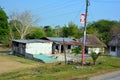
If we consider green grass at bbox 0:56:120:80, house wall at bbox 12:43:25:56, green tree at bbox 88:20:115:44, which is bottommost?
green grass at bbox 0:56:120:80

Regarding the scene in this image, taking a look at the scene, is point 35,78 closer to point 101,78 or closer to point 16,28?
point 101,78

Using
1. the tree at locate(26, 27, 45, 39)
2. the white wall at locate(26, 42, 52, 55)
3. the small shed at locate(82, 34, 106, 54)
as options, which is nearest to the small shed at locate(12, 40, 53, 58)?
the white wall at locate(26, 42, 52, 55)

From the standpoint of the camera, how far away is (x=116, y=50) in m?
58.6

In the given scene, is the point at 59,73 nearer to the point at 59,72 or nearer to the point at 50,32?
the point at 59,72

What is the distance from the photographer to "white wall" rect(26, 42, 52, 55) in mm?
56406

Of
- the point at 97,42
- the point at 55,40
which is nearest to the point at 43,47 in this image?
the point at 55,40

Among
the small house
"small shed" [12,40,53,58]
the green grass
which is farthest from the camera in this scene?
the small house

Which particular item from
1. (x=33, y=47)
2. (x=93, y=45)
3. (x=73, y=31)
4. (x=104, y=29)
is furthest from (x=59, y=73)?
(x=104, y=29)

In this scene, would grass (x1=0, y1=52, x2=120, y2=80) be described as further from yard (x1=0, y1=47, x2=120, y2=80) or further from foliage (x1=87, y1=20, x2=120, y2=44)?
foliage (x1=87, y1=20, x2=120, y2=44)

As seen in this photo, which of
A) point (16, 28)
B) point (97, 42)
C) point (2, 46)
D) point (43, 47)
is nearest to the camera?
point (43, 47)

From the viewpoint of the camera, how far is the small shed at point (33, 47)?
5618 centimetres

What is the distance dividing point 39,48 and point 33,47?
1368 millimetres

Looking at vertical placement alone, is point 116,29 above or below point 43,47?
above

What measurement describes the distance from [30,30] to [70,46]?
30.6 m
